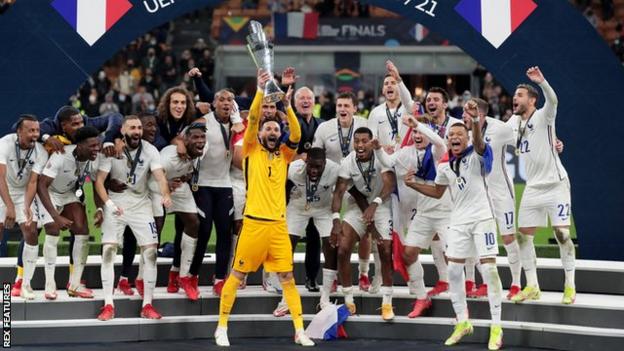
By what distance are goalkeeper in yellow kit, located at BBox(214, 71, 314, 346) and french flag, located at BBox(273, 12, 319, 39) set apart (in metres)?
23.0

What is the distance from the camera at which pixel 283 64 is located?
34000mm

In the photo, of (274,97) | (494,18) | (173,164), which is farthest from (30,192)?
(494,18)

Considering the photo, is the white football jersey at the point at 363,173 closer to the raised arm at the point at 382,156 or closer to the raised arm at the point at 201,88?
the raised arm at the point at 382,156

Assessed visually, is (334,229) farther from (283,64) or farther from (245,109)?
(283,64)

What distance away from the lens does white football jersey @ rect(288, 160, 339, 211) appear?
41.5ft

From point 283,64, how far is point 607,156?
20.4 m

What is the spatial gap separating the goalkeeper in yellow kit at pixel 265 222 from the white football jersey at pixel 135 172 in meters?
1.10

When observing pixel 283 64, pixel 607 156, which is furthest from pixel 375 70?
pixel 607 156

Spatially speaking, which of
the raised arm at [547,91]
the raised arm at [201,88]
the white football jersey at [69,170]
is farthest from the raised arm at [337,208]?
the white football jersey at [69,170]

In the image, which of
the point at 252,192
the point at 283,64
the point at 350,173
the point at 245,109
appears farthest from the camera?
the point at 283,64

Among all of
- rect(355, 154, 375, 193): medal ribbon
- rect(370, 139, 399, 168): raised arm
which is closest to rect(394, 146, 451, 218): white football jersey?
rect(370, 139, 399, 168): raised arm

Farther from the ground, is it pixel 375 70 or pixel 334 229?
pixel 375 70

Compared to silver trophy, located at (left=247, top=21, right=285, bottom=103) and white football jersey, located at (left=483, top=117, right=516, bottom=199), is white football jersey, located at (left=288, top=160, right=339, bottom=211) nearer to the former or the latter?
silver trophy, located at (left=247, top=21, right=285, bottom=103)

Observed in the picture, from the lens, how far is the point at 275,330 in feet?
41.0
